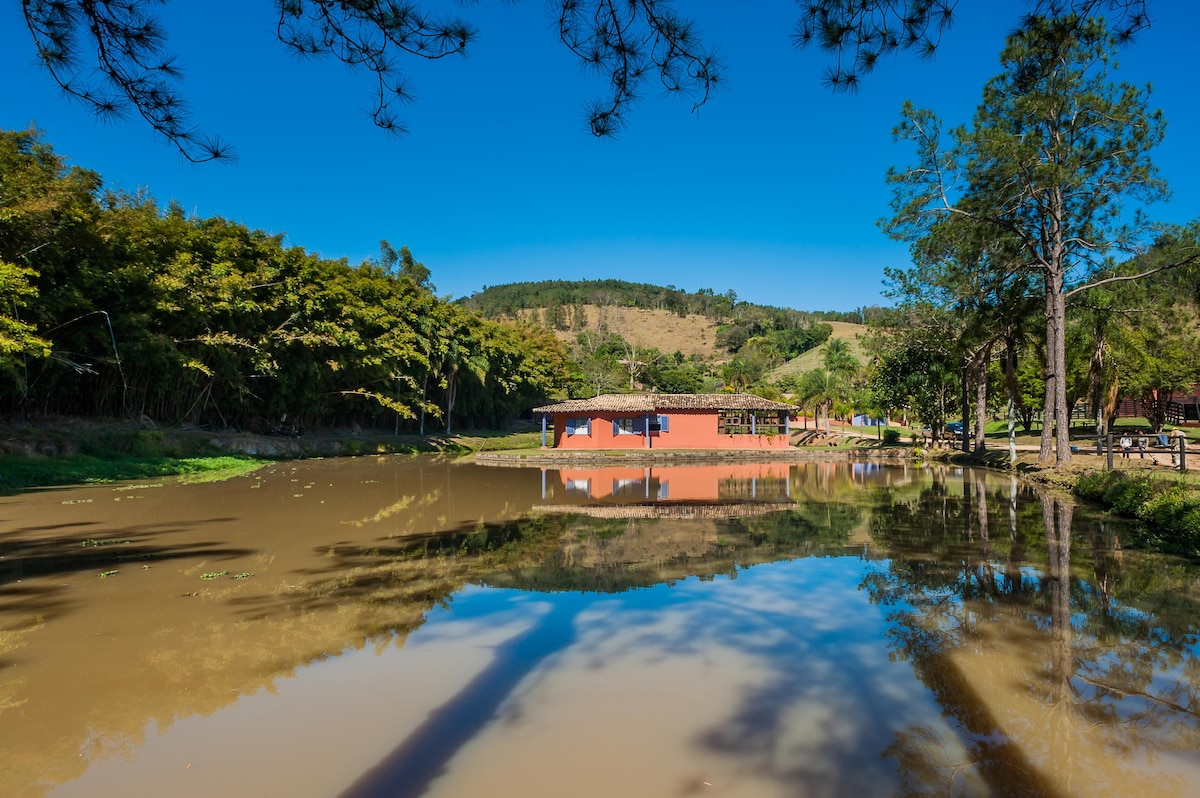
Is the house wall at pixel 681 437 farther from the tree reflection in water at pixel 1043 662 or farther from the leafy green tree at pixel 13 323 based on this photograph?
the tree reflection in water at pixel 1043 662

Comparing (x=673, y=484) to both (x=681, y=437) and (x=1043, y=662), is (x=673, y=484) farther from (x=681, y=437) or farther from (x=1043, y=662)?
(x=1043, y=662)

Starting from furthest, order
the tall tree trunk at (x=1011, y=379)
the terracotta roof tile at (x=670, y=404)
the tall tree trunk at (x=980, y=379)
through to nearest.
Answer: the terracotta roof tile at (x=670, y=404) < the tall tree trunk at (x=980, y=379) < the tall tree trunk at (x=1011, y=379)

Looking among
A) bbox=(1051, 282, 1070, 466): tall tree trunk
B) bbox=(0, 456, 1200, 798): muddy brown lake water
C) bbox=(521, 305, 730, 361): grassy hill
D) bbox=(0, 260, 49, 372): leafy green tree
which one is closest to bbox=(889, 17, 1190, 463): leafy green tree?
bbox=(1051, 282, 1070, 466): tall tree trunk

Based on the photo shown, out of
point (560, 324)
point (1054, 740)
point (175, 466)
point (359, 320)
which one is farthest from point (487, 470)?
point (560, 324)

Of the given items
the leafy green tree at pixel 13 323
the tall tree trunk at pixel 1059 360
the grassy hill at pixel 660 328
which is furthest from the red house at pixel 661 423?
the grassy hill at pixel 660 328

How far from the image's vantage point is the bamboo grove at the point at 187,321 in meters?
16.2

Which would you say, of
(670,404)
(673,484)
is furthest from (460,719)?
(670,404)

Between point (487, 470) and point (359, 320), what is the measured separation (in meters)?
13.2

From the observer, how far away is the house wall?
110ft

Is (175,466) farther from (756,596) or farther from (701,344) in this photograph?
(701,344)

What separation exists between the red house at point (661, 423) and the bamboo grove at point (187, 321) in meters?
8.84

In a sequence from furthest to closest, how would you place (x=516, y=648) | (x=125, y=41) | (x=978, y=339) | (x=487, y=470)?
(x=487, y=470) < (x=978, y=339) < (x=516, y=648) < (x=125, y=41)

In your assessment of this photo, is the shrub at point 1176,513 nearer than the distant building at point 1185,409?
Yes

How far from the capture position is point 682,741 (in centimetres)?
373
